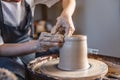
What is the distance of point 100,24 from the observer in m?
2.30

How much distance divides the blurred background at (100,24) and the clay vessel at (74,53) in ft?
3.53

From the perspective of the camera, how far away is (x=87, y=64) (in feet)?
4.03

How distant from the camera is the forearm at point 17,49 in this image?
1242 mm

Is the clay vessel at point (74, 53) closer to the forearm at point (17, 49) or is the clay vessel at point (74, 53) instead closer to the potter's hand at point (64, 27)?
the potter's hand at point (64, 27)

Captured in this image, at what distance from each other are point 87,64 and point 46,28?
1.73m

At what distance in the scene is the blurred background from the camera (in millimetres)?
2172

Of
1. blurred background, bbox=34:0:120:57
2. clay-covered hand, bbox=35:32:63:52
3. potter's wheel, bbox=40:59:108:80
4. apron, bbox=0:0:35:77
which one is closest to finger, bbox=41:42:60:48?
clay-covered hand, bbox=35:32:63:52

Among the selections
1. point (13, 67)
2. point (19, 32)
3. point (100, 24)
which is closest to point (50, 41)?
point (13, 67)

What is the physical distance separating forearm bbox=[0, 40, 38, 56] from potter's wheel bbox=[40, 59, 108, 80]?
0.42ft

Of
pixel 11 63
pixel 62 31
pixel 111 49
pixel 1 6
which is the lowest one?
pixel 111 49

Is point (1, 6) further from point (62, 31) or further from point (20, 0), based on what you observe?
point (62, 31)

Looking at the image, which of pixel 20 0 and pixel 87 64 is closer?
pixel 87 64

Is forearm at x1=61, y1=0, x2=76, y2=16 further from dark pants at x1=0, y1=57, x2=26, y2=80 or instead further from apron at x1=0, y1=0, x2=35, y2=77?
dark pants at x1=0, y1=57, x2=26, y2=80

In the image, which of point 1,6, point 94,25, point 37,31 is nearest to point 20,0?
point 1,6
